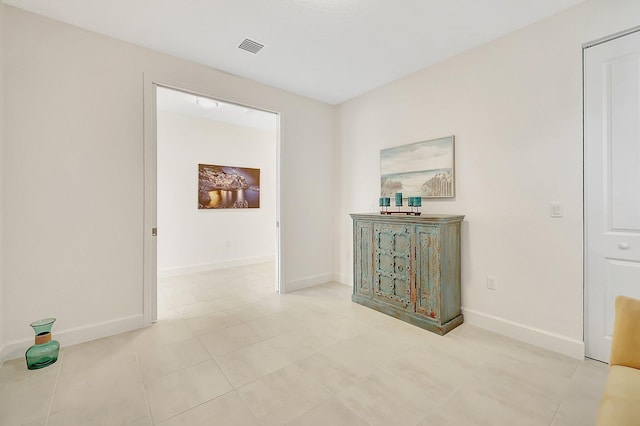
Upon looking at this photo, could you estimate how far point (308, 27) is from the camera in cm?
246

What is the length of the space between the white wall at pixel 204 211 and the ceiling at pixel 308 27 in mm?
2198

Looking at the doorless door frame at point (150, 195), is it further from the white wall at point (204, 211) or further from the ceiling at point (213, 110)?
the white wall at point (204, 211)

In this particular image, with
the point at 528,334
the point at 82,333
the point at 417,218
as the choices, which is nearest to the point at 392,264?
the point at 417,218

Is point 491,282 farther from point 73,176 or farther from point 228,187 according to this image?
point 228,187

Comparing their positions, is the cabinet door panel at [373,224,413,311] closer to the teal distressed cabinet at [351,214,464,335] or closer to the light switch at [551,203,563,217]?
the teal distressed cabinet at [351,214,464,335]

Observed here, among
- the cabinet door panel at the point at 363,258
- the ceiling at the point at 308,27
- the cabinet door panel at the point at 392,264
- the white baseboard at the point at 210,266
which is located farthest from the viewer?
the white baseboard at the point at 210,266

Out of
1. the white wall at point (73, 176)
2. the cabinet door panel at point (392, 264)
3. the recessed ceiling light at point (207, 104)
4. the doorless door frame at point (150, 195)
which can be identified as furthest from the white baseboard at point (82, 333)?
the recessed ceiling light at point (207, 104)

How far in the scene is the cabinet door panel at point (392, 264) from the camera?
2.88m

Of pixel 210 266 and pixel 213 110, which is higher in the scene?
pixel 213 110

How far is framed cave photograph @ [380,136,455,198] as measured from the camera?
2.97 m

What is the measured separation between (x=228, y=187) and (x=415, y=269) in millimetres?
3990

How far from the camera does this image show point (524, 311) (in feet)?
8.09

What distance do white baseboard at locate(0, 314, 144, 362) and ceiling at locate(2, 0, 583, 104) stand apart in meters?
2.66

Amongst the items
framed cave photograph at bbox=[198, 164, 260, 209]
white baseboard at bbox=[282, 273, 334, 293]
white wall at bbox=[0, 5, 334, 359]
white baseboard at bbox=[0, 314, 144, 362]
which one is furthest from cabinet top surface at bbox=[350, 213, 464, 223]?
framed cave photograph at bbox=[198, 164, 260, 209]
